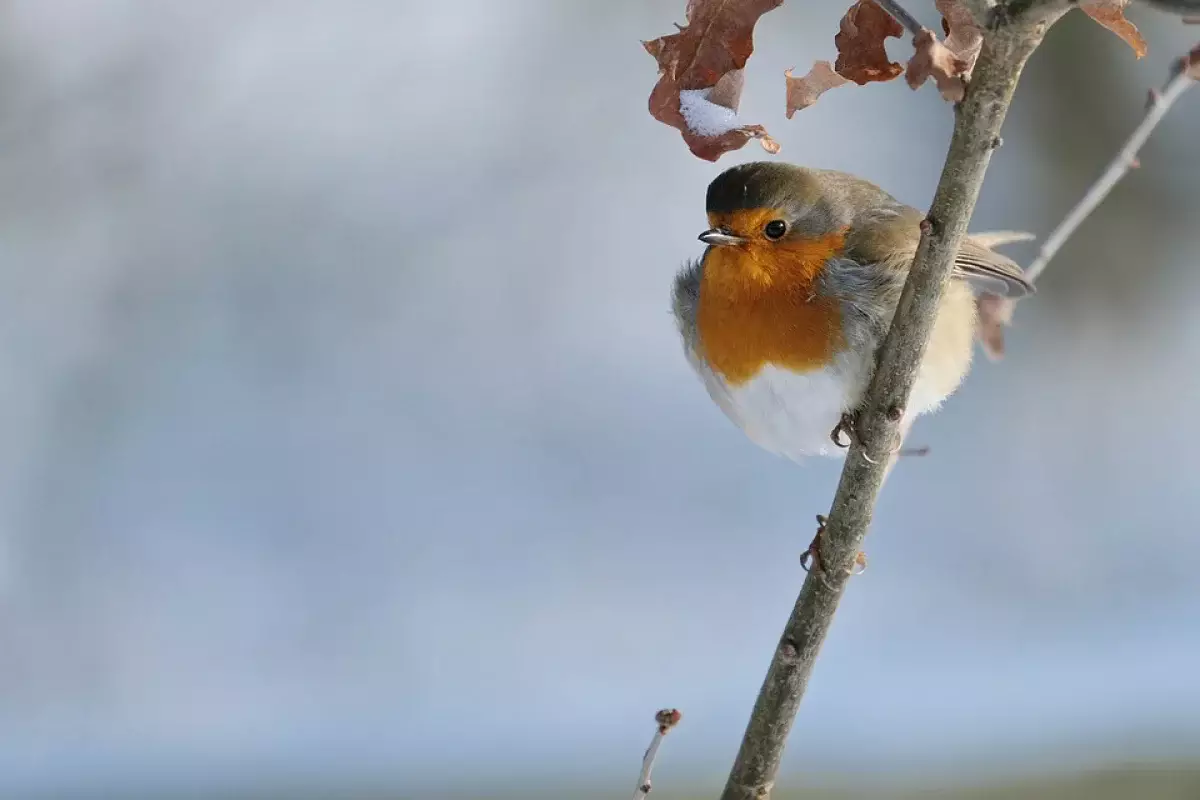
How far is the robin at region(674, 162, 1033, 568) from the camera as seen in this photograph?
1.79 m

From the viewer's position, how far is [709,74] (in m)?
1.18

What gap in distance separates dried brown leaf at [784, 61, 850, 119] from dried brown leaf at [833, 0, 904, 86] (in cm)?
4

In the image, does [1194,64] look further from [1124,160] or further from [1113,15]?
[1124,160]

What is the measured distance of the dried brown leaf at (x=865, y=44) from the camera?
1.16 metres

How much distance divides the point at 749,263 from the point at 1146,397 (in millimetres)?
3517

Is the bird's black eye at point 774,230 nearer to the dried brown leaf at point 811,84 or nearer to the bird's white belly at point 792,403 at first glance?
the bird's white belly at point 792,403

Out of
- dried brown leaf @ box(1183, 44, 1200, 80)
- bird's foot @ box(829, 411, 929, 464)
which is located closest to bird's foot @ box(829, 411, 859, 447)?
bird's foot @ box(829, 411, 929, 464)

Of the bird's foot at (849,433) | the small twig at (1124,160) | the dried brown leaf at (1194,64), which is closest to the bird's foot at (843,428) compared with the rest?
the bird's foot at (849,433)

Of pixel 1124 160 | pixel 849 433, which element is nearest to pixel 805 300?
pixel 849 433

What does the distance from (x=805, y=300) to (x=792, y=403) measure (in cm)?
17

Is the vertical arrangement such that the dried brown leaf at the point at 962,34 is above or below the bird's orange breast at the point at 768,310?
below

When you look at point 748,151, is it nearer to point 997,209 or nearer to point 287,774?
point 997,209

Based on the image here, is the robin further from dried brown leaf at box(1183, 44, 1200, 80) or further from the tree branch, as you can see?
dried brown leaf at box(1183, 44, 1200, 80)

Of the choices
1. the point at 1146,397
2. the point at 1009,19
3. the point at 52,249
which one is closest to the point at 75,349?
the point at 52,249
